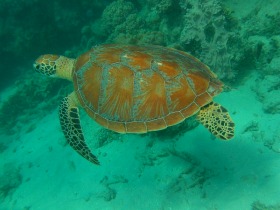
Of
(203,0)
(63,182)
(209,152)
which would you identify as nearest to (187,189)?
(209,152)

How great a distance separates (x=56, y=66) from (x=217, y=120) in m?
3.42

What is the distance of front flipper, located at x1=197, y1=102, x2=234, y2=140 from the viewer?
3215mm

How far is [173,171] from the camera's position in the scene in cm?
450

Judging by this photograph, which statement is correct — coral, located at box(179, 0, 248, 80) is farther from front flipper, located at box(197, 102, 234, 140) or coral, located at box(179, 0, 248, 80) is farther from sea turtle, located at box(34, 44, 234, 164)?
front flipper, located at box(197, 102, 234, 140)

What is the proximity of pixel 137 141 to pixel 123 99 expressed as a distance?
6.39 ft

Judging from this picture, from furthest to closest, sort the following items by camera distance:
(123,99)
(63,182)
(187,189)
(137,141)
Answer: (63,182)
(137,141)
(187,189)
(123,99)

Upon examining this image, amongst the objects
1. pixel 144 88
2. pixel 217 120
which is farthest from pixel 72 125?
pixel 217 120

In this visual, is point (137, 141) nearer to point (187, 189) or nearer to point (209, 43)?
point (187, 189)

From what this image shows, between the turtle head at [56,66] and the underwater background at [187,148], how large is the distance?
5.00 feet

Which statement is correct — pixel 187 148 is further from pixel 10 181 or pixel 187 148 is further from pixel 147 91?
pixel 10 181

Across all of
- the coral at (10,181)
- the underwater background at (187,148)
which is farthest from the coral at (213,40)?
the coral at (10,181)

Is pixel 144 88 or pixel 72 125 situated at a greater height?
pixel 144 88

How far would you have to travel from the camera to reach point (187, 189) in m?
4.22

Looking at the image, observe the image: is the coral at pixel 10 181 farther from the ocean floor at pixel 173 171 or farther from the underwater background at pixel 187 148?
the ocean floor at pixel 173 171
